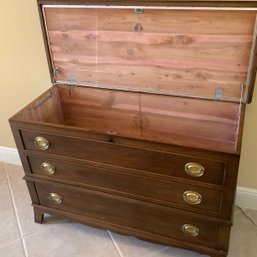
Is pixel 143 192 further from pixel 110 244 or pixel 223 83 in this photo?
pixel 223 83

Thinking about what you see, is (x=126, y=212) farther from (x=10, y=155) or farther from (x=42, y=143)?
(x=10, y=155)

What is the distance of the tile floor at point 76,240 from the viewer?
4.63ft

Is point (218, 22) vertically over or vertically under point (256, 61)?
over

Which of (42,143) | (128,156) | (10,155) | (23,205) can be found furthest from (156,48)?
(10,155)

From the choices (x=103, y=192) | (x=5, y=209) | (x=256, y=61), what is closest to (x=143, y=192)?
(x=103, y=192)

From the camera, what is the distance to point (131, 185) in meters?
1.22

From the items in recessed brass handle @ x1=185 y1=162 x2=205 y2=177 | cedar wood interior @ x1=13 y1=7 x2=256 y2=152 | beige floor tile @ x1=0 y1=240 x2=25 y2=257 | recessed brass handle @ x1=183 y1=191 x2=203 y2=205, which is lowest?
beige floor tile @ x1=0 y1=240 x2=25 y2=257

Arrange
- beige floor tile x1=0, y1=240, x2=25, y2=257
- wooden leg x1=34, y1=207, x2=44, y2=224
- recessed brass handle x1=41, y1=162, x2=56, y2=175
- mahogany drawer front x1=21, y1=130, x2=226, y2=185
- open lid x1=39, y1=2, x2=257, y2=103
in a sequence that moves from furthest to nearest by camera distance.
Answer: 1. wooden leg x1=34, y1=207, x2=44, y2=224
2. beige floor tile x1=0, y1=240, x2=25, y2=257
3. recessed brass handle x1=41, y1=162, x2=56, y2=175
4. open lid x1=39, y1=2, x2=257, y2=103
5. mahogany drawer front x1=21, y1=130, x2=226, y2=185

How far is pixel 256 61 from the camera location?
1.15 m

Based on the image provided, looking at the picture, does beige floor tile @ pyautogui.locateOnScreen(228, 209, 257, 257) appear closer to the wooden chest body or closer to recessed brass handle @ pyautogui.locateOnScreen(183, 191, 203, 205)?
the wooden chest body

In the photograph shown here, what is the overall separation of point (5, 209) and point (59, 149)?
0.69 meters

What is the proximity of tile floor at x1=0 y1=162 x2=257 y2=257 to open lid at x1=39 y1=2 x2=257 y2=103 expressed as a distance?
67cm

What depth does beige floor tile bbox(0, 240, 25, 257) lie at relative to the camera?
143 centimetres

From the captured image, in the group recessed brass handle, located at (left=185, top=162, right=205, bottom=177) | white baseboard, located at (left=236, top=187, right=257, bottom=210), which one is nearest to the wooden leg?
recessed brass handle, located at (left=185, top=162, right=205, bottom=177)
